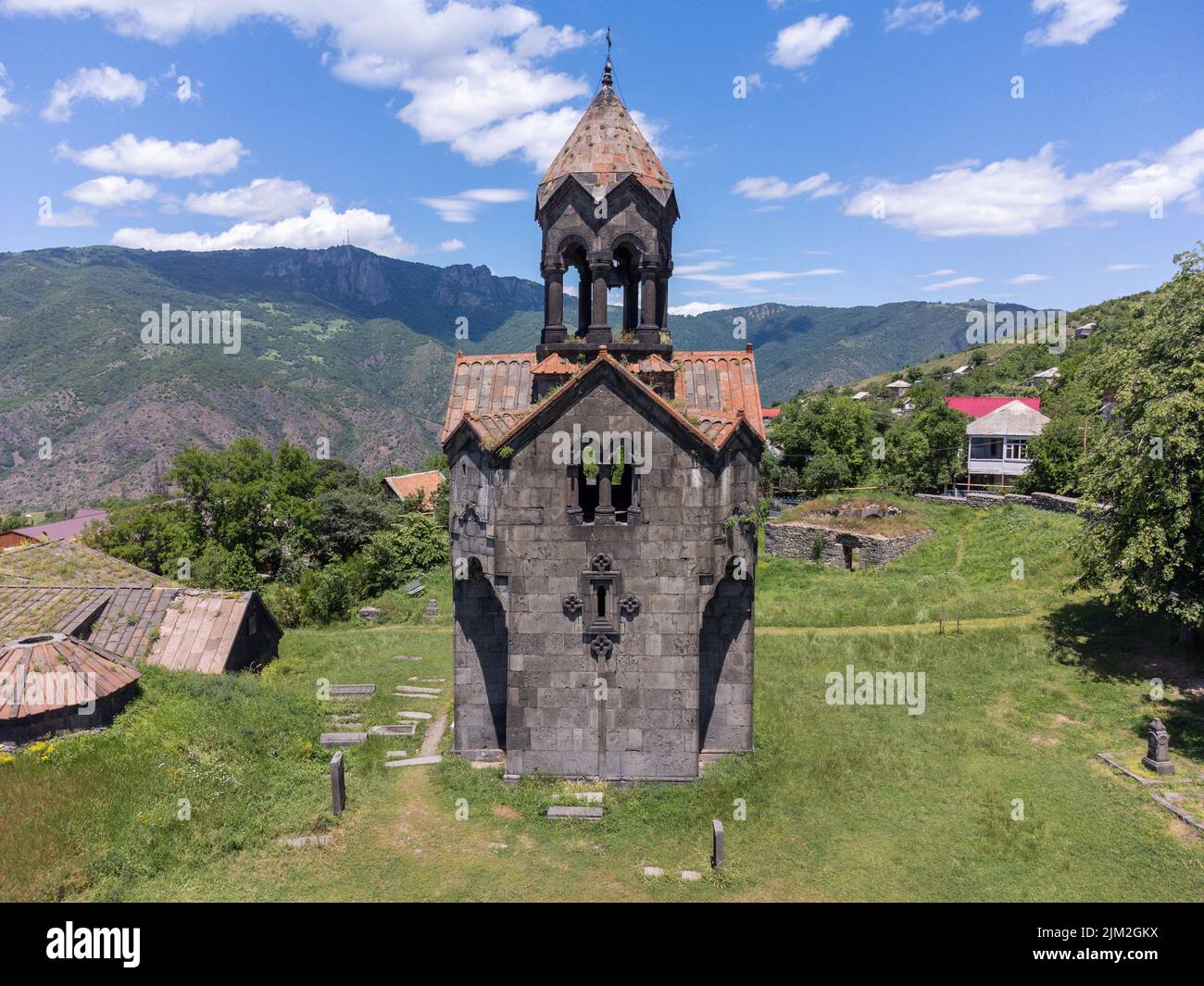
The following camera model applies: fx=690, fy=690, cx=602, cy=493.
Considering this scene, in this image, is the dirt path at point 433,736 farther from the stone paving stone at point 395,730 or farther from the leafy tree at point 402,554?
the leafy tree at point 402,554

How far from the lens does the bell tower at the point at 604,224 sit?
57.4ft

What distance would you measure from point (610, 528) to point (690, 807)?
260 inches

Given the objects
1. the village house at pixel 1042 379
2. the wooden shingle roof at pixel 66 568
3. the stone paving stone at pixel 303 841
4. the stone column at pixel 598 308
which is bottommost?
the stone paving stone at pixel 303 841

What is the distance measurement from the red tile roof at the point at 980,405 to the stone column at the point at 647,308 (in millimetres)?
45956

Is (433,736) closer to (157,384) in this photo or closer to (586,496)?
(586,496)

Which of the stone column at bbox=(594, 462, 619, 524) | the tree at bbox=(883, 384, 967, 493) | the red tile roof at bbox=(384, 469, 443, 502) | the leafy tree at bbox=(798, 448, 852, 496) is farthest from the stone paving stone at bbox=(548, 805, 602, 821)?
the red tile roof at bbox=(384, 469, 443, 502)

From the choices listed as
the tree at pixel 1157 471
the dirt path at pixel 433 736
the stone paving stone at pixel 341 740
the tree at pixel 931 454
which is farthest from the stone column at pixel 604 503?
the tree at pixel 931 454

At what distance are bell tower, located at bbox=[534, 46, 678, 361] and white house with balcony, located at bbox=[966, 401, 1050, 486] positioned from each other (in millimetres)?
41071

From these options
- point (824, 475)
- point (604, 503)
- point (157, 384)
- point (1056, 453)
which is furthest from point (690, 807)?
point (157, 384)

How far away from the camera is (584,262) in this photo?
18.9 metres

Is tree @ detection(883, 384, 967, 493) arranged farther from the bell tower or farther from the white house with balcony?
the bell tower

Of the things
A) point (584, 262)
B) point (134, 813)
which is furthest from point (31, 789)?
point (584, 262)
